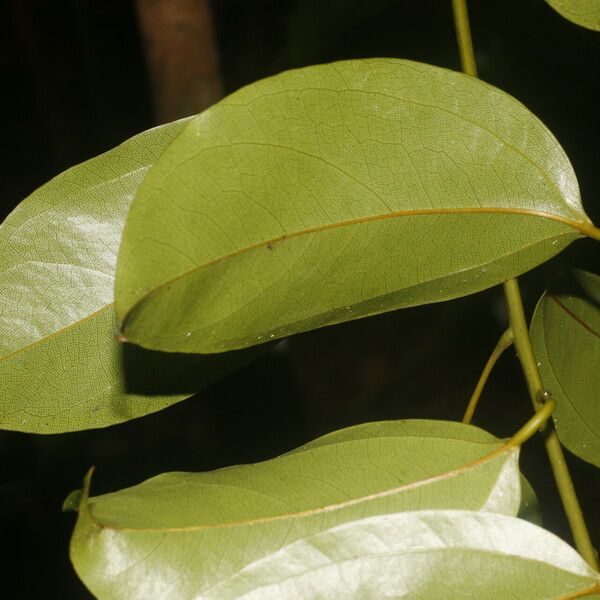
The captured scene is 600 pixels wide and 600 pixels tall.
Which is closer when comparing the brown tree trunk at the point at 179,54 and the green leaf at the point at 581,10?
the green leaf at the point at 581,10

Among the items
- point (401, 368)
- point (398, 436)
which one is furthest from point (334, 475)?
point (401, 368)

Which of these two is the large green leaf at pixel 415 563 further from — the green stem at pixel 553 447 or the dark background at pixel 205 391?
the dark background at pixel 205 391

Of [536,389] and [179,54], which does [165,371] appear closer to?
[536,389]

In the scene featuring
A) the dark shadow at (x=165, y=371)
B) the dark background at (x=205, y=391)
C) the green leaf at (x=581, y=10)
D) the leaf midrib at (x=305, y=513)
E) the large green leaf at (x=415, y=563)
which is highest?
the green leaf at (x=581, y=10)

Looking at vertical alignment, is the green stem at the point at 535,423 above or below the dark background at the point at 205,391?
above

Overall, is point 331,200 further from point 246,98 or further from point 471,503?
point 471,503

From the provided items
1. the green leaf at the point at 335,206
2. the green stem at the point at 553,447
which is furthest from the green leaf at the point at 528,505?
the green leaf at the point at 335,206

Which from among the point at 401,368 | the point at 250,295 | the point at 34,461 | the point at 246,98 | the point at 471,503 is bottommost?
the point at 401,368
